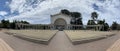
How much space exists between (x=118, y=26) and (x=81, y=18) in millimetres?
15396

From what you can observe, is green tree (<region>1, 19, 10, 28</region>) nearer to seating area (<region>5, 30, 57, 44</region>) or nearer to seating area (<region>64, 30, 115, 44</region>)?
seating area (<region>5, 30, 57, 44</region>)

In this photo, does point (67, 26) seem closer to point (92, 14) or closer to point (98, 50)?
point (92, 14)

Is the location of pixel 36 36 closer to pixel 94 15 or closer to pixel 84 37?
pixel 84 37

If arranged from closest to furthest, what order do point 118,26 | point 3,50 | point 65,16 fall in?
point 3,50, point 118,26, point 65,16

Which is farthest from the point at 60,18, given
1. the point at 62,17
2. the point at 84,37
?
the point at 84,37

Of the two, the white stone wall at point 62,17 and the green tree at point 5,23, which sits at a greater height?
the white stone wall at point 62,17

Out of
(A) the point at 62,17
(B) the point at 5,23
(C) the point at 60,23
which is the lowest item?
(C) the point at 60,23

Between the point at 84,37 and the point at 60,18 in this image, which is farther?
the point at 60,18

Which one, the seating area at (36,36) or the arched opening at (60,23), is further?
the arched opening at (60,23)

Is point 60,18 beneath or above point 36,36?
above

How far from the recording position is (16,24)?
64562mm

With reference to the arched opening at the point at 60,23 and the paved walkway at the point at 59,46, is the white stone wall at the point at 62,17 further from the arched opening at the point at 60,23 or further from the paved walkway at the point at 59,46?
the paved walkway at the point at 59,46

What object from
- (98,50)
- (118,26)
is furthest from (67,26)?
(98,50)

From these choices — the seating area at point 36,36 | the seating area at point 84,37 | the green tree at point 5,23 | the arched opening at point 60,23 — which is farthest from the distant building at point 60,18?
the seating area at point 84,37
